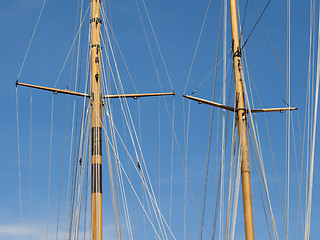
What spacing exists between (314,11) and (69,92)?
13.4 meters

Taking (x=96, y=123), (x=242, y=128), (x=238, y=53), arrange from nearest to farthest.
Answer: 1. (x=242, y=128)
2. (x=96, y=123)
3. (x=238, y=53)

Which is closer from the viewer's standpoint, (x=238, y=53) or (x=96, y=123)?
(x=96, y=123)

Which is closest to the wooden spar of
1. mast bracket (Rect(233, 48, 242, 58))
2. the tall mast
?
the tall mast

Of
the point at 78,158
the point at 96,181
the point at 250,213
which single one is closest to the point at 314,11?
the point at 250,213

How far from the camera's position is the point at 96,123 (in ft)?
78.4

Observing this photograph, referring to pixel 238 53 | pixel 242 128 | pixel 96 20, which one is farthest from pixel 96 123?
pixel 238 53

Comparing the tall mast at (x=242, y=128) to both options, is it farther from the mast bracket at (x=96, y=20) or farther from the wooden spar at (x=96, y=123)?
the mast bracket at (x=96, y=20)

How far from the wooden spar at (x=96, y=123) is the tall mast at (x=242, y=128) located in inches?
204

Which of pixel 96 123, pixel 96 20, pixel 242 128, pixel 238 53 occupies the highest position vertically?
pixel 96 20

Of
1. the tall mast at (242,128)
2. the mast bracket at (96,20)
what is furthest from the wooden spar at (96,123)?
the tall mast at (242,128)

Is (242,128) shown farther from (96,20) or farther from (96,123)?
(96,20)

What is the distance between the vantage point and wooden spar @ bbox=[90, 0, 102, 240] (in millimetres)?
21578

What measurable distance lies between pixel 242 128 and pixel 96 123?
570cm

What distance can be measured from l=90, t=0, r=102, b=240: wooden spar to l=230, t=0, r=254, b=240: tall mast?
5.17 metres
